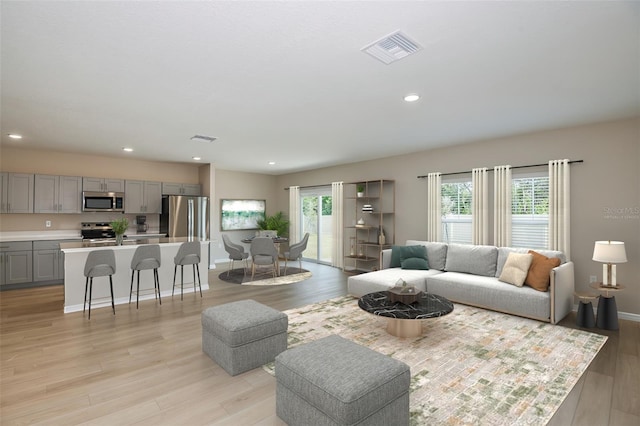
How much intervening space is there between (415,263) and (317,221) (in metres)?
4.13

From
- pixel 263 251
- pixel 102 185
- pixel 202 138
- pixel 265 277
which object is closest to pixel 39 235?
pixel 102 185

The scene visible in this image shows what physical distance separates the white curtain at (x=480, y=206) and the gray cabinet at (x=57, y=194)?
313 inches

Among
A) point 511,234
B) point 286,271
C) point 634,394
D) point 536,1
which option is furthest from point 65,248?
point 511,234

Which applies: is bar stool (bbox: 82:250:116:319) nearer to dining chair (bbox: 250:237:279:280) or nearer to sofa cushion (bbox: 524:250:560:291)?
dining chair (bbox: 250:237:279:280)

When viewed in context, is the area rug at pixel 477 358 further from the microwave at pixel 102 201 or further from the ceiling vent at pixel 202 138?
the microwave at pixel 102 201

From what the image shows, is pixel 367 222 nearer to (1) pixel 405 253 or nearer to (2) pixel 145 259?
(1) pixel 405 253

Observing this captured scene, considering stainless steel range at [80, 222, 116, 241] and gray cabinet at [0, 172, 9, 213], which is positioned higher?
gray cabinet at [0, 172, 9, 213]

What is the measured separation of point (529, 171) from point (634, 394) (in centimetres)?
347

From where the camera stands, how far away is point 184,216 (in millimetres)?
7773

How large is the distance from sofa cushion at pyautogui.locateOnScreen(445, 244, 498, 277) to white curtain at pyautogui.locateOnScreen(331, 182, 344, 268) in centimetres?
317

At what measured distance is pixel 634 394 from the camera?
8.40 ft

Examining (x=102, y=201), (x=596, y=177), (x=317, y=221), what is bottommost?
(x=317, y=221)

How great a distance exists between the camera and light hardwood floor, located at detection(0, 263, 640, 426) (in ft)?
7.57

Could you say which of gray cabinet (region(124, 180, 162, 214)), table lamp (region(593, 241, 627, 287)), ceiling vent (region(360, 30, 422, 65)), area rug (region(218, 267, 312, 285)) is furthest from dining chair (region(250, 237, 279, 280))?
table lamp (region(593, 241, 627, 287))
